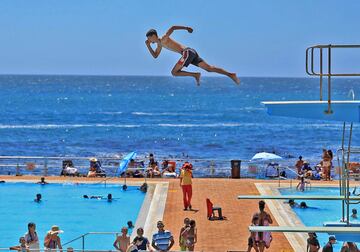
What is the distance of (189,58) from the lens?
1138 centimetres

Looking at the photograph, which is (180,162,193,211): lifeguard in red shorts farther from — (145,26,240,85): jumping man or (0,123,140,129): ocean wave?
(0,123,140,129): ocean wave

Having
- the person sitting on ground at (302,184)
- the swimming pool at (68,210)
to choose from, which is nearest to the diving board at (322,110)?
the swimming pool at (68,210)

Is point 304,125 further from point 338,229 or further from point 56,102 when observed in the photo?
point 338,229

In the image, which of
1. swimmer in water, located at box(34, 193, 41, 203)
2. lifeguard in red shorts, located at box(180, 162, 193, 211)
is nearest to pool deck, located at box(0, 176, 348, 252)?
lifeguard in red shorts, located at box(180, 162, 193, 211)

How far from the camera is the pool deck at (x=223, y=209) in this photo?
2005cm

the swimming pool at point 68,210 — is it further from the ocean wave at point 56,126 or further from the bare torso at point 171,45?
the ocean wave at point 56,126

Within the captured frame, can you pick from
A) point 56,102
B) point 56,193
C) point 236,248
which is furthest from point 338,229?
point 56,102

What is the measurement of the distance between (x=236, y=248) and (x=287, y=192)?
898 cm

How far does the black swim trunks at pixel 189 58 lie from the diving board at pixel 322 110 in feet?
3.50

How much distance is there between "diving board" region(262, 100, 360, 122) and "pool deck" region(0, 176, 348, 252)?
8322 mm

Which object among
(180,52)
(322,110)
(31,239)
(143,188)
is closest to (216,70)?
(180,52)

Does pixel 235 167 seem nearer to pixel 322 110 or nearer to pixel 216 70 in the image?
pixel 322 110

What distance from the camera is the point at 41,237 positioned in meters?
22.5

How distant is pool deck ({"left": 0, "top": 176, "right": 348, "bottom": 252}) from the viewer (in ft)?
65.8
